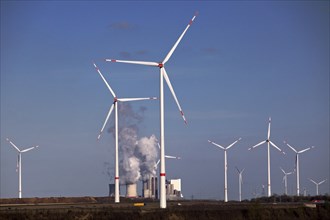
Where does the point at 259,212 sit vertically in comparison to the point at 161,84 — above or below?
below

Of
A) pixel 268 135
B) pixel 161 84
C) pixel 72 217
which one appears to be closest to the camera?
pixel 72 217

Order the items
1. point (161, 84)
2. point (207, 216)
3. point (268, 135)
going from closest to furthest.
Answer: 1. point (207, 216)
2. point (161, 84)
3. point (268, 135)

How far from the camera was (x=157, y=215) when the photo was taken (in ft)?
356

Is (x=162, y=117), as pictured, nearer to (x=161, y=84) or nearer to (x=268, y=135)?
(x=161, y=84)

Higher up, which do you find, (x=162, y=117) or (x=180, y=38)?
(x=180, y=38)

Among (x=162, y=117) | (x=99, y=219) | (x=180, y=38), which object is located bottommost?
(x=99, y=219)

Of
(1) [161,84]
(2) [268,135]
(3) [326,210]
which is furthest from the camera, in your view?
(2) [268,135]

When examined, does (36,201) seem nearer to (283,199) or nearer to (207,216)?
(283,199)

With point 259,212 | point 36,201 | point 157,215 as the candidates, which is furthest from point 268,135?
point 157,215

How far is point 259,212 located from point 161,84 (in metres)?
23.4

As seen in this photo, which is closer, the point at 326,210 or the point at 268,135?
the point at 326,210

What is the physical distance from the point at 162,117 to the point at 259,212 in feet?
65.0

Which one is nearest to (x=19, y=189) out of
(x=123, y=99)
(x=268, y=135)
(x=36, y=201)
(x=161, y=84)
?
(x=36, y=201)

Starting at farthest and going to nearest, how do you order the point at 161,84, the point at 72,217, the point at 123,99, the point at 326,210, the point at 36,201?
the point at 36,201, the point at 123,99, the point at 326,210, the point at 161,84, the point at 72,217
